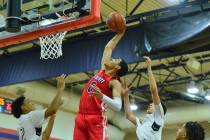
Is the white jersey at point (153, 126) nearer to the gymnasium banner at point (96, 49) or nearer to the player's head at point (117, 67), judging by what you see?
the player's head at point (117, 67)

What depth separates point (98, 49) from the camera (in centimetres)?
835

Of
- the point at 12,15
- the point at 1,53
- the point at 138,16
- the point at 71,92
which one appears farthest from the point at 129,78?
the point at 12,15

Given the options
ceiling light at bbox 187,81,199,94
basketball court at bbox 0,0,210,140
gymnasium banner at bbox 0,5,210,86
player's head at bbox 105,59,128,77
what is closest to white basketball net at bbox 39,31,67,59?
basketball court at bbox 0,0,210,140

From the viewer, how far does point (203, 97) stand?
12859 mm

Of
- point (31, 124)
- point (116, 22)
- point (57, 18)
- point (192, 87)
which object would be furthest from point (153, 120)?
point (192, 87)

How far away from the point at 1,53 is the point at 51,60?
1979 millimetres

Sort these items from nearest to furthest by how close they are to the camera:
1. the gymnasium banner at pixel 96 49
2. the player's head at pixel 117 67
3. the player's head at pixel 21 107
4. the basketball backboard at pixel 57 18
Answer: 1. the player's head at pixel 117 67
2. the player's head at pixel 21 107
3. the basketball backboard at pixel 57 18
4. the gymnasium banner at pixel 96 49

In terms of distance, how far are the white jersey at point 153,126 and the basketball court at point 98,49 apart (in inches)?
57.2

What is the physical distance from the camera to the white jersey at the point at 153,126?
14.0 ft

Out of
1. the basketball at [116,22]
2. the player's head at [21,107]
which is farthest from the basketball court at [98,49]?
the player's head at [21,107]

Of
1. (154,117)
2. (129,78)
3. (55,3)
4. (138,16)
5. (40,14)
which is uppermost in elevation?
(129,78)

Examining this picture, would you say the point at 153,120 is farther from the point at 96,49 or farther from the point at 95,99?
the point at 96,49

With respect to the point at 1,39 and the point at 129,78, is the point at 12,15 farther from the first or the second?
the point at 129,78

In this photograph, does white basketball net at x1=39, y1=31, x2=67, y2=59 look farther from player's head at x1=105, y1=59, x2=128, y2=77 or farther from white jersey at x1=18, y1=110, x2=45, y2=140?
white jersey at x1=18, y1=110, x2=45, y2=140
